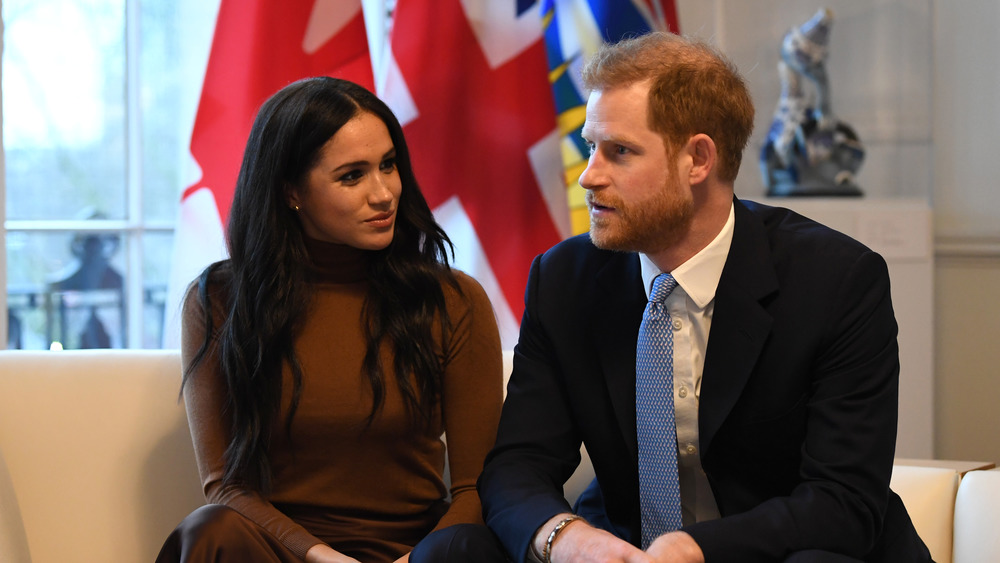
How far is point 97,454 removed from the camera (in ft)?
6.05

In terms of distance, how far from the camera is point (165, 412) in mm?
1874

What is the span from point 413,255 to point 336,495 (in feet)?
1.46

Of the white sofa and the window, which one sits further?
the window

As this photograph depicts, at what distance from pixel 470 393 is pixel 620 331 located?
11.8 inches

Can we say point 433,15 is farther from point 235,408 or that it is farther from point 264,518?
point 264,518

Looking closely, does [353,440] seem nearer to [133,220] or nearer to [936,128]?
[133,220]

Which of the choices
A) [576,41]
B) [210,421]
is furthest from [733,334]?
[576,41]

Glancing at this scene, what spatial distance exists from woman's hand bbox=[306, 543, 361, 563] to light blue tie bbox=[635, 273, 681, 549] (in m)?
0.47

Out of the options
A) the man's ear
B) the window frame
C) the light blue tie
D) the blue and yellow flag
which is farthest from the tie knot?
the window frame

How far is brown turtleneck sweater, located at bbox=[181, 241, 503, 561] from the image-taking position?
1.64m

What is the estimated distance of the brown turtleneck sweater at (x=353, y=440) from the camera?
1.64 meters

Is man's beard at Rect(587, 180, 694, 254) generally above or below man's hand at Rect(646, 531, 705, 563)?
above

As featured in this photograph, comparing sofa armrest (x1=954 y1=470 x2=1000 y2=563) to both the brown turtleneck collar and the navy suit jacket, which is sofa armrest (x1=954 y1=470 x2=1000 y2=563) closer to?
the navy suit jacket

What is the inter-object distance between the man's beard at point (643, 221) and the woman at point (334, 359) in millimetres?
354
